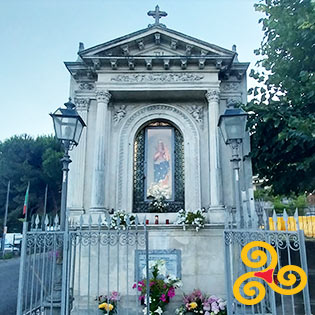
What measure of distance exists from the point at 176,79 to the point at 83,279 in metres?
5.95

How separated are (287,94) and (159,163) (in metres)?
4.23

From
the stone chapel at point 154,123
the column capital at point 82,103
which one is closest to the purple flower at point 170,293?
the stone chapel at point 154,123

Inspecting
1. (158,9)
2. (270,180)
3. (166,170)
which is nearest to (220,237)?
(166,170)

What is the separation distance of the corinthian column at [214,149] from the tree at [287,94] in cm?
94

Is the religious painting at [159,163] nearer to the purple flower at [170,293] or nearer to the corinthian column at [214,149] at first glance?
the corinthian column at [214,149]

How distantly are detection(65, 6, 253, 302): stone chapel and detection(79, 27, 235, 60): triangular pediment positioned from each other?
28 millimetres

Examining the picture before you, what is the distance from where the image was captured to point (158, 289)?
676cm

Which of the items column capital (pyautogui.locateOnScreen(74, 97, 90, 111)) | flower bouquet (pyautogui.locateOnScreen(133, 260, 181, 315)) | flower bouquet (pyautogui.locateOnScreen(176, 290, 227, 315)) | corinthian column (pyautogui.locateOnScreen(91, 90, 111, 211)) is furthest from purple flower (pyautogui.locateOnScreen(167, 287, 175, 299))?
column capital (pyautogui.locateOnScreen(74, 97, 90, 111))

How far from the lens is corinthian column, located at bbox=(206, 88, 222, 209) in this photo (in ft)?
26.7

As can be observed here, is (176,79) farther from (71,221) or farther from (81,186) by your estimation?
(71,221)

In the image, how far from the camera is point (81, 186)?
860 centimetres

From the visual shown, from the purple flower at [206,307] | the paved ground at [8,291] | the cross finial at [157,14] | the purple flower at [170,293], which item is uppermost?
the cross finial at [157,14]

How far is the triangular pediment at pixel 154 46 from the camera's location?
8.73m

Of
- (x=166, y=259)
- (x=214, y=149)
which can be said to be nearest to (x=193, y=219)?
(x=166, y=259)
